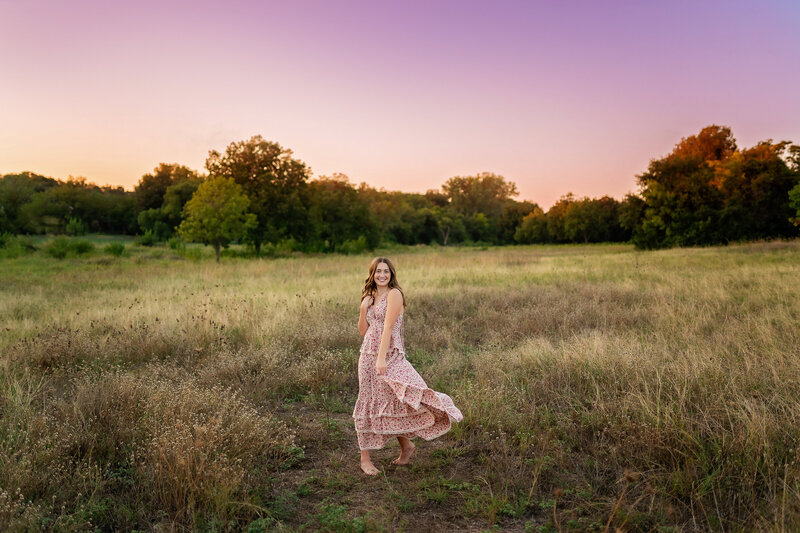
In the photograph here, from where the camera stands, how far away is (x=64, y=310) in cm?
1019

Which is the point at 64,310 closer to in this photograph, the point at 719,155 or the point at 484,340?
the point at 484,340

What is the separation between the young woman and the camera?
4047mm

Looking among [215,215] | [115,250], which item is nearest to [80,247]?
[115,250]

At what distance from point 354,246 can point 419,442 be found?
121ft

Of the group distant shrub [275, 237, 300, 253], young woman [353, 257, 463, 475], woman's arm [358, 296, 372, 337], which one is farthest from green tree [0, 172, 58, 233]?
young woman [353, 257, 463, 475]

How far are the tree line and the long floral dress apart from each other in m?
24.5

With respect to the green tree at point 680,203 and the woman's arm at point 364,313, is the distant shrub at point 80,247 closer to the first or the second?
the woman's arm at point 364,313

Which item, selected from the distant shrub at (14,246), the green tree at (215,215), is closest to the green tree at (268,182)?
the green tree at (215,215)

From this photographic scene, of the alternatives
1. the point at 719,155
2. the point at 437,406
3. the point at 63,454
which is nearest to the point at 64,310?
the point at 63,454

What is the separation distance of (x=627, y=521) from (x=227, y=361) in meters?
5.42

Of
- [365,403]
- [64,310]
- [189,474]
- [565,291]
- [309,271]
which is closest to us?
[189,474]

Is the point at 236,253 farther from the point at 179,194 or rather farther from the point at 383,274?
the point at 383,274

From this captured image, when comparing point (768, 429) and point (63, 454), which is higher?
point (768, 429)

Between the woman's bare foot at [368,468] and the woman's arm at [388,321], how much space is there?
35.5 inches
